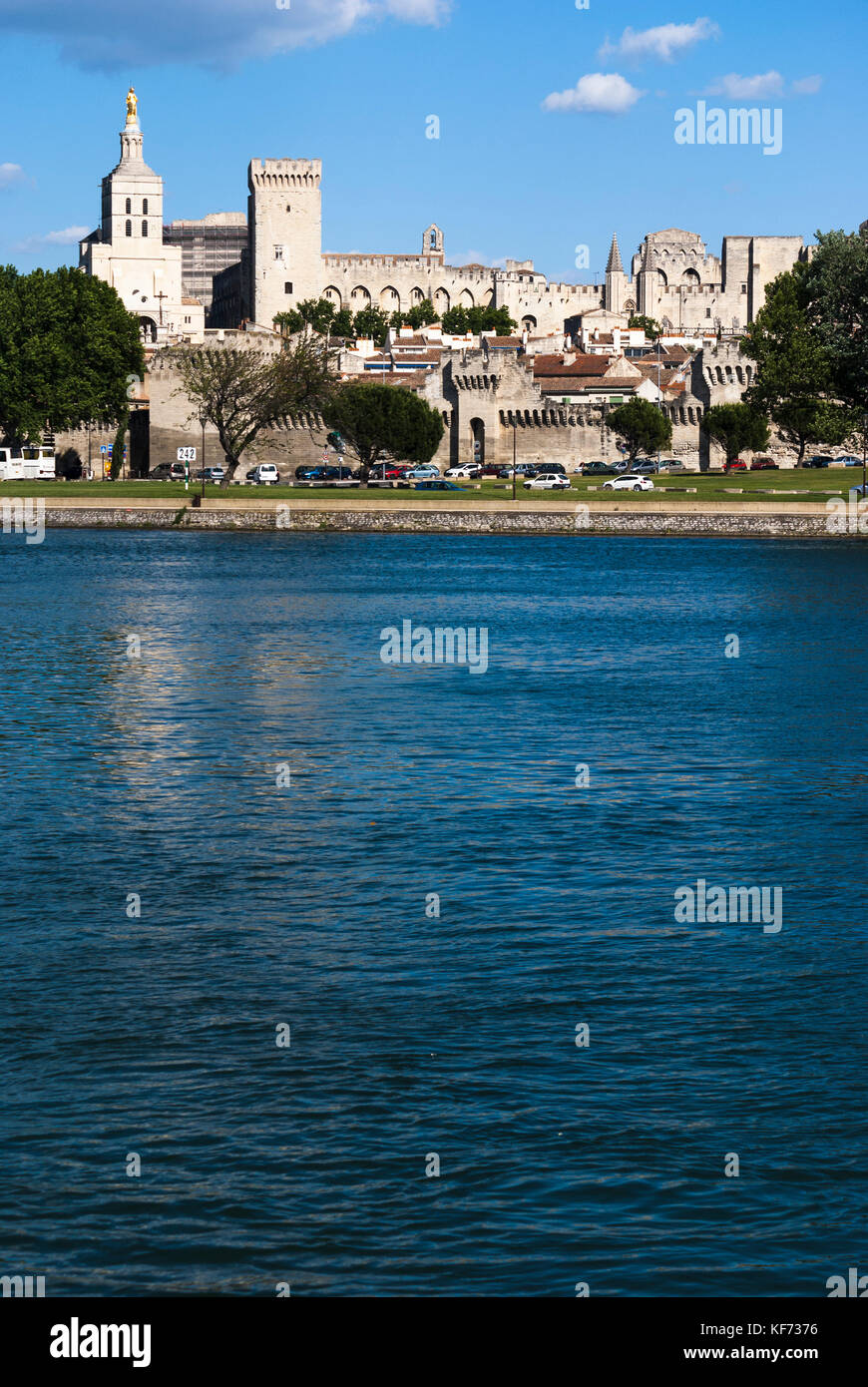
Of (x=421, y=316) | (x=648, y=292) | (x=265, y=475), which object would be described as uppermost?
(x=648, y=292)

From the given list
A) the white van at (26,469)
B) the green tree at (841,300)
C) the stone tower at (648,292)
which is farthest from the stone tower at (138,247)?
the green tree at (841,300)

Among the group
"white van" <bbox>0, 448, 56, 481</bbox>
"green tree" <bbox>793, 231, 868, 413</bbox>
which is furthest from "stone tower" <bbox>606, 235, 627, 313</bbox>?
"green tree" <bbox>793, 231, 868, 413</bbox>

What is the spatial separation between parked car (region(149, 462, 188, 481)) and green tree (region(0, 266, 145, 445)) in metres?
3.51

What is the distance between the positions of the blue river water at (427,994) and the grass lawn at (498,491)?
46.3 metres

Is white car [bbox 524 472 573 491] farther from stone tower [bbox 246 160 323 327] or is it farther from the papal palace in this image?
stone tower [bbox 246 160 323 327]

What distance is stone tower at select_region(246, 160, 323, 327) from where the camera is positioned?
15188cm

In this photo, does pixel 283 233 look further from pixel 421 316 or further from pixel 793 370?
pixel 793 370

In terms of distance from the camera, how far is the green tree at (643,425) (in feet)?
312

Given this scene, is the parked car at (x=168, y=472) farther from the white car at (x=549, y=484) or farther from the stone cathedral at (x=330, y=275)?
the stone cathedral at (x=330, y=275)

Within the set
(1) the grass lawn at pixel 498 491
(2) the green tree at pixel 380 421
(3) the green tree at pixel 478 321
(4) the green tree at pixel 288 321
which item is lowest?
(1) the grass lawn at pixel 498 491

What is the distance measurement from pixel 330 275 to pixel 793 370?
10563cm

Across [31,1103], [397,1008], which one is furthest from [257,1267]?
[397,1008]

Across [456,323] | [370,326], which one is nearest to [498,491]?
[370,326]

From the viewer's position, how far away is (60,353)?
312ft
